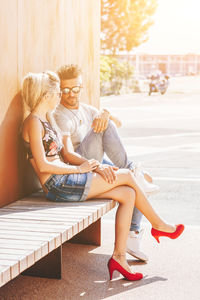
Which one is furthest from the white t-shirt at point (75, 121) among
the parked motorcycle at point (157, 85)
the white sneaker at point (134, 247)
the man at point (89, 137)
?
the parked motorcycle at point (157, 85)

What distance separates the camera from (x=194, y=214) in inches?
276

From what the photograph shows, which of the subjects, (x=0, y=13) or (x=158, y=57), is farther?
(x=158, y=57)

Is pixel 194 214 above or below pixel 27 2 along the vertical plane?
below

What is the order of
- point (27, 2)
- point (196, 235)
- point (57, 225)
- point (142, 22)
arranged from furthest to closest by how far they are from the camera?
point (142, 22)
point (196, 235)
point (27, 2)
point (57, 225)

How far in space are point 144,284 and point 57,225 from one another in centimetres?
96

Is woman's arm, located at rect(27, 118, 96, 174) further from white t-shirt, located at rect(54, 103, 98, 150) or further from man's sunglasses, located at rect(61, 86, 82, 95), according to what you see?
man's sunglasses, located at rect(61, 86, 82, 95)

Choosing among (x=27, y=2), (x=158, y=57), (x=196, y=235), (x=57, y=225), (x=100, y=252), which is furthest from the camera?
(x=158, y=57)

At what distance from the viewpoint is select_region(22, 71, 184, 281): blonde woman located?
14.8 ft

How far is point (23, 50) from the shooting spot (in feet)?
16.1

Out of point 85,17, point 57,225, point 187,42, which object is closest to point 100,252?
point 57,225

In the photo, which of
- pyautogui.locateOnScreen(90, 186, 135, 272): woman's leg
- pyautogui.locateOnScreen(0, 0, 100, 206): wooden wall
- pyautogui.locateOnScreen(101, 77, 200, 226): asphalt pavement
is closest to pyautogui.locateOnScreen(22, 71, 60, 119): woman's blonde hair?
pyautogui.locateOnScreen(0, 0, 100, 206): wooden wall

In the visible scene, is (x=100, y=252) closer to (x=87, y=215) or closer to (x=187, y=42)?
(x=87, y=215)

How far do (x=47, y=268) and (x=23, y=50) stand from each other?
5.77 feet

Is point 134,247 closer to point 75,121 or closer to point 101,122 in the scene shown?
point 101,122
